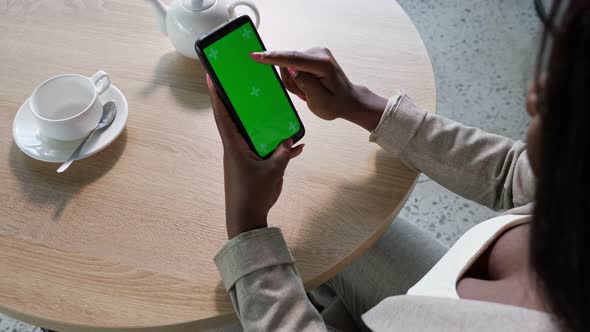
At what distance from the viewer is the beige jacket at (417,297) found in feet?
1.78

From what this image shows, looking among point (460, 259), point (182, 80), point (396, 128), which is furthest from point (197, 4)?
point (460, 259)

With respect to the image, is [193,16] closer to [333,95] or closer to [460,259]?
[333,95]

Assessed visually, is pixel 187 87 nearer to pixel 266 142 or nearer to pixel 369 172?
pixel 266 142

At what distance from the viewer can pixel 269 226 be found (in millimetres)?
693

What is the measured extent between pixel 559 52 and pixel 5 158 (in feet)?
2.44

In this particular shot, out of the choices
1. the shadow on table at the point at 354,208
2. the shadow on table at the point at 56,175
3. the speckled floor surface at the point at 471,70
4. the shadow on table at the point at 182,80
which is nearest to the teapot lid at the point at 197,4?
the shadow on table at the point at 182,80

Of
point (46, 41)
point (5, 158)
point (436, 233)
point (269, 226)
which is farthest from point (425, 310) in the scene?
point (436, 233)

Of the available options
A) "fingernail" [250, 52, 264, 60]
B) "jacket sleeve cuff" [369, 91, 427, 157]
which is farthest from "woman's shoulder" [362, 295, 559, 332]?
"fingernail" [250, 52, 264, 60]

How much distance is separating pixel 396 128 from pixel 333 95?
0.11 m

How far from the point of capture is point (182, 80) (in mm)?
852

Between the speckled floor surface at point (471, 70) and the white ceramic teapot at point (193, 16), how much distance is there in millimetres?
903

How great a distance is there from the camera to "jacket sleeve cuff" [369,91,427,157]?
748 mm

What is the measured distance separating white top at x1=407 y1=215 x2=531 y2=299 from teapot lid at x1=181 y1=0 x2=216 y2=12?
20.8 inches

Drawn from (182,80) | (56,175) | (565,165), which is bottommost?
(56,175)
